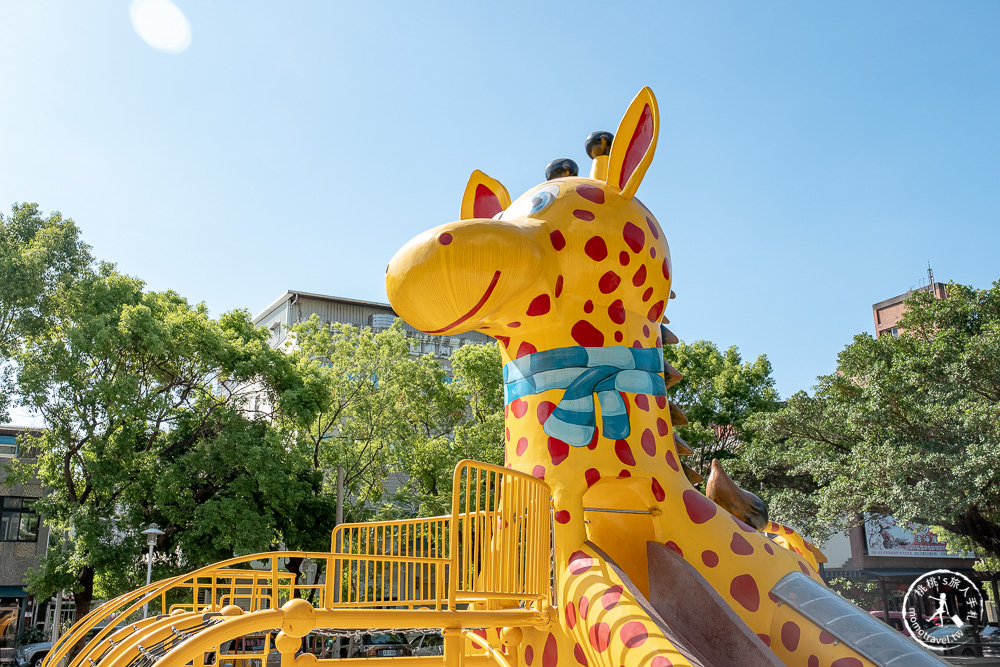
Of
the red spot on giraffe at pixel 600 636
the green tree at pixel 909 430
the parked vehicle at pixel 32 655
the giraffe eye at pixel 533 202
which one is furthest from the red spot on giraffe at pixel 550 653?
the parked vehicle at pixel 32 655

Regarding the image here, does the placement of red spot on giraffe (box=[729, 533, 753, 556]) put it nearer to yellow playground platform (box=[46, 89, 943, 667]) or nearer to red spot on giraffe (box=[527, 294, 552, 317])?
yellow playground platform (box=[46, 89, 943, 667])

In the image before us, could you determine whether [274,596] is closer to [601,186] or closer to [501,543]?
[501,543]

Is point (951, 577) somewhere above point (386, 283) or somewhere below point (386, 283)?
below

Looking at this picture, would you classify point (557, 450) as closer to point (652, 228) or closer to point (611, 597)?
point (611, 597)

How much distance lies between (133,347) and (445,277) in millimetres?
17316

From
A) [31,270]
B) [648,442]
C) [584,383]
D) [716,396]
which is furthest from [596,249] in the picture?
[716,396]

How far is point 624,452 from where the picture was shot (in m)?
5.89

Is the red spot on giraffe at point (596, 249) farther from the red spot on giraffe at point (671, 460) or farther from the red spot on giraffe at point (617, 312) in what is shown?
the red spot on giraffe at point (671, 460)

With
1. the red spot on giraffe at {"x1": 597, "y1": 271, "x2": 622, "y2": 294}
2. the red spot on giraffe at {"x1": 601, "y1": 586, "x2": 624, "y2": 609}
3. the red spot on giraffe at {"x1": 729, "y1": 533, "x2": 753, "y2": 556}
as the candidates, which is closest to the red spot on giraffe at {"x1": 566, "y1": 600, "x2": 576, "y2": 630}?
the red spot on giraffe at {"x1": 601, "y1": 586, "x2": 624, "y2": 609}

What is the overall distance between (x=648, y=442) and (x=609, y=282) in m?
1.29

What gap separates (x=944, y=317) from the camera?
2036 cm

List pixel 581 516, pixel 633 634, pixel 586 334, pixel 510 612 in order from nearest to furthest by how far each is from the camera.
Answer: pixel 633 634 → pixel 510 612 → pixel 581 516 → pixel 586 334

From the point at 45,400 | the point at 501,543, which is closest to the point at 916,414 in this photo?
the point at 501,543

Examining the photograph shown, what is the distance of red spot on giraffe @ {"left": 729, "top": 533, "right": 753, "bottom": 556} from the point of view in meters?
5.71
